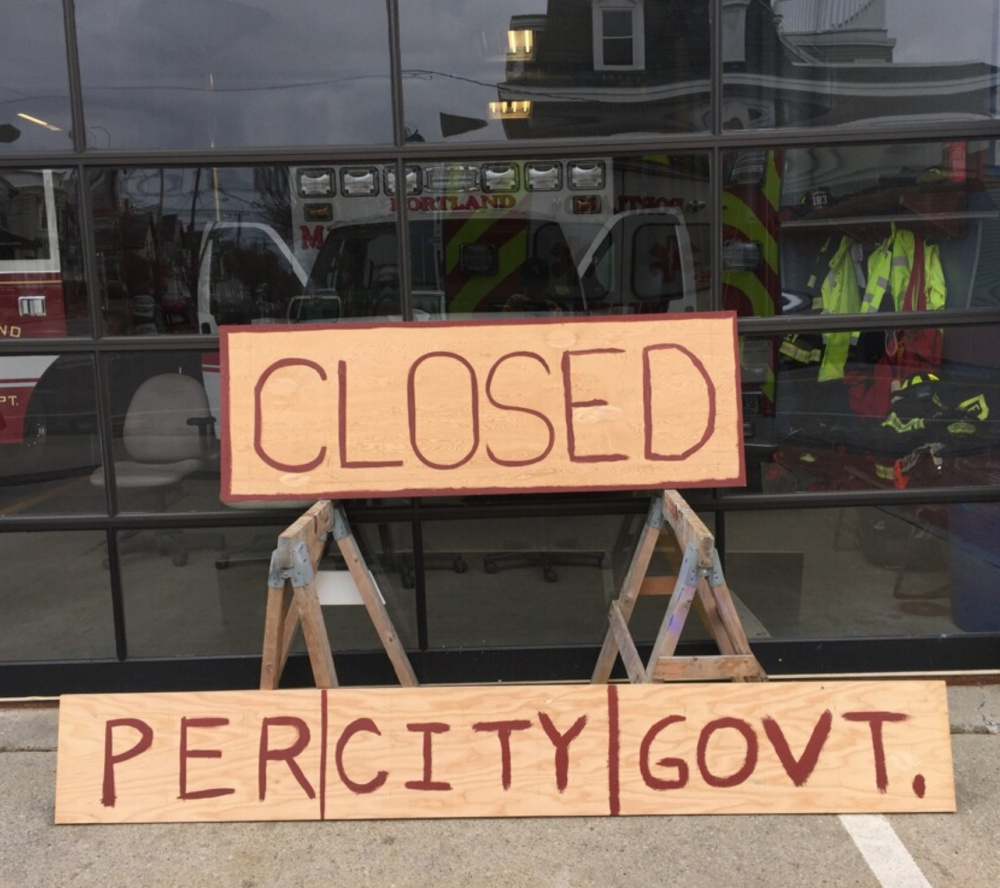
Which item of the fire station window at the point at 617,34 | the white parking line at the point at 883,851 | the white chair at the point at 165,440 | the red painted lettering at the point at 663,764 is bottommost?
the white parking line at the point at 883,851

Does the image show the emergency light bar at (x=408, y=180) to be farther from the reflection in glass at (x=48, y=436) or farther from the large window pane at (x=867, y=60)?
the reflection in glass at (x=48, y=436)

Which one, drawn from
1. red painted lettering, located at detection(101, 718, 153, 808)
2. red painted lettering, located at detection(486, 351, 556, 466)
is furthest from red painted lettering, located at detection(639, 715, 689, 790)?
red painted lettering, located at detection(101, 718, 153, 808)

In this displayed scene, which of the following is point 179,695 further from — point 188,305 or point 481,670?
point 188,305

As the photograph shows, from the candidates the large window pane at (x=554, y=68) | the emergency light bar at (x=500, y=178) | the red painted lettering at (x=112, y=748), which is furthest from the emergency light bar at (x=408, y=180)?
the red painted lettering at (x=112, y=748)

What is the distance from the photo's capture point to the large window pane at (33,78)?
3.33m

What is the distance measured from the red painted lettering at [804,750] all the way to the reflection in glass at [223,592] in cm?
150

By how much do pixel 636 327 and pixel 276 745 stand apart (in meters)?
1.76

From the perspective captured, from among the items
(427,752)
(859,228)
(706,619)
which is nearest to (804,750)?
(706,619)

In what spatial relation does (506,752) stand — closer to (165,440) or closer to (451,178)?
(165,440)

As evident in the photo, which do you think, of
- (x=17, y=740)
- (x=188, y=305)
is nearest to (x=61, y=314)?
(x=188, y=305)

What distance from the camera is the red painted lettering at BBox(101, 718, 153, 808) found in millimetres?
2732

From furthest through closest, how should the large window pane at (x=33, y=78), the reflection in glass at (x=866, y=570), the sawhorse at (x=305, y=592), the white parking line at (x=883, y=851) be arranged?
1. the reflection in glass at (x=866, y=570)
2. the large window pane at (x=33, y=78)
3. the sawhorse at (x=305, y=592)
4. the white parking line at (x=883, y=851)

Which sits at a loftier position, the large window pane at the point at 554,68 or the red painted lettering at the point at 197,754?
the large window pane at the point at 554,68

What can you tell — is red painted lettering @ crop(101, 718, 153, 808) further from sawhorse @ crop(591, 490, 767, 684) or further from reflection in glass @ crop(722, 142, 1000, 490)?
reflection in glass @ crop(722, 142, 1000, 490)
